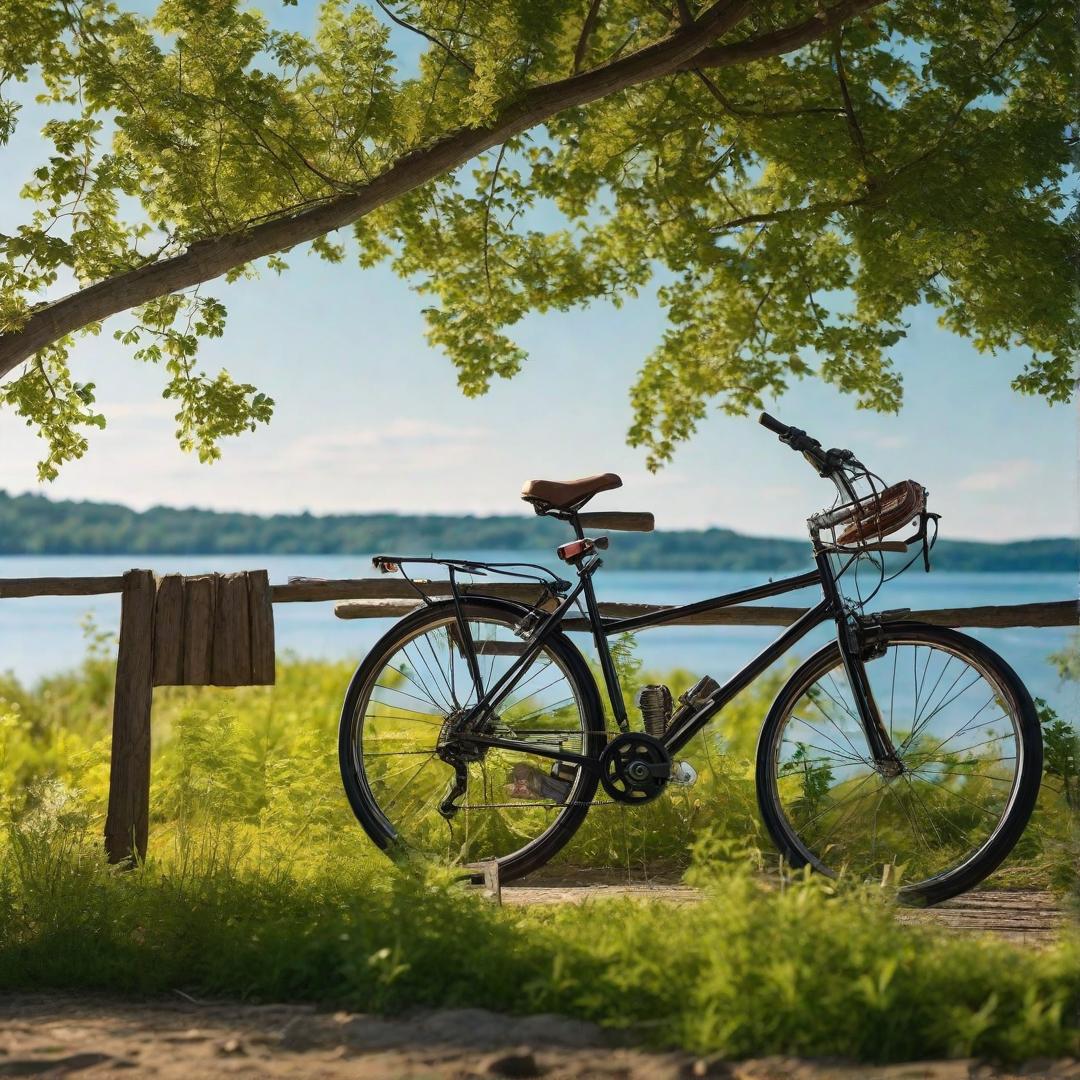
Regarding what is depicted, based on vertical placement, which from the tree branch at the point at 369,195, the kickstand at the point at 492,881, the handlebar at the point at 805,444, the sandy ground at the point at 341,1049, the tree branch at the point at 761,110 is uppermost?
the tree branch at the point at 761,110

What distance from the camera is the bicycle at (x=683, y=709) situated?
4023mm

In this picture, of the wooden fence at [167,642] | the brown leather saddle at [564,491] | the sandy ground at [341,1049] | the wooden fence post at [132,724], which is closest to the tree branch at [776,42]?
the brown leather saddle at [564,491]

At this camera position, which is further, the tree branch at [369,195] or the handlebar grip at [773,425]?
the tree branch at [369,195]

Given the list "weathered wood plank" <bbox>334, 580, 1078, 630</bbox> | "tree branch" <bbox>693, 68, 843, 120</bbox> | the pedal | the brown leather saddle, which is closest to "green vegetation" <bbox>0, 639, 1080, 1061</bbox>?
the pedal

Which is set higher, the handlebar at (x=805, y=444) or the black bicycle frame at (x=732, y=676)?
the handlebar at (x=805, y=444)

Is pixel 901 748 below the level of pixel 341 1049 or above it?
above

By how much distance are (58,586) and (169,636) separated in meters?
0.54

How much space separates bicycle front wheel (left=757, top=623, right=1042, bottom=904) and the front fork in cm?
A: 3

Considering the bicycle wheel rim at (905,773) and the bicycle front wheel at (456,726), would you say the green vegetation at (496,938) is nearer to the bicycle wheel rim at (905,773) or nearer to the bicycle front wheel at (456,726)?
the bicycle front wheel at (456,726)

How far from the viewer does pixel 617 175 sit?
7.54 meters

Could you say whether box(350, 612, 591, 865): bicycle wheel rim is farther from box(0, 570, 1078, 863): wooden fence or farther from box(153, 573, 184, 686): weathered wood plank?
box(153, 573, 184, 686): weathered wood plank

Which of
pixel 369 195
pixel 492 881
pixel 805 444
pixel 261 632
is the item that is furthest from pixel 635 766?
pixel 369 195

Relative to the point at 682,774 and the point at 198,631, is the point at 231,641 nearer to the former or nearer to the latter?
the point at 198,631

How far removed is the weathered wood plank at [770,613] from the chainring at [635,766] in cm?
99
